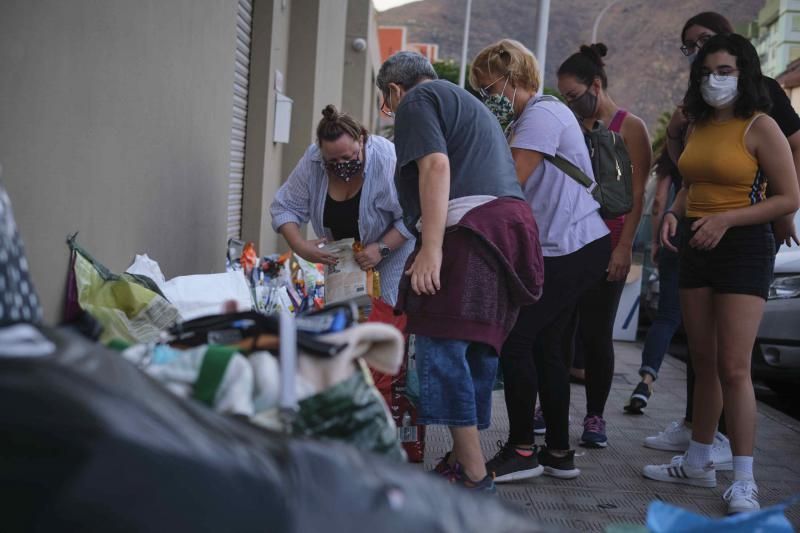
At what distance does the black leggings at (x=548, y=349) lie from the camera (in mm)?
4668

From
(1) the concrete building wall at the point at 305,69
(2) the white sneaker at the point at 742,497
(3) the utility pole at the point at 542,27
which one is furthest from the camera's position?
(3) the utility pole at the point at 542,27

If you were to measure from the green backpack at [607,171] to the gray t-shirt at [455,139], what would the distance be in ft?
2.53

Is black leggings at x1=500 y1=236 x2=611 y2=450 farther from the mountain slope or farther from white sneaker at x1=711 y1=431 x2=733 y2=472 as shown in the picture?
the mountain slope

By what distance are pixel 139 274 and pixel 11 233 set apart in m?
2.88

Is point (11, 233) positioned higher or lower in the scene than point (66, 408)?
higher

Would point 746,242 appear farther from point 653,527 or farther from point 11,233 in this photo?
point 11,233

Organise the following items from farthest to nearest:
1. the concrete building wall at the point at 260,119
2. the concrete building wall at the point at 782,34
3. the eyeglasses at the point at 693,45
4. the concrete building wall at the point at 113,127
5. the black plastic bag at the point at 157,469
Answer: the concrete building wall at the point at 782,34
the concrete building wall at the point at 260,119
the eyeglasses at the point at 693,45
the concrete building wall at the point at 113,127
the black plastic bag at the point at 157,469

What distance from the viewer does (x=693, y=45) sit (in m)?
5.41

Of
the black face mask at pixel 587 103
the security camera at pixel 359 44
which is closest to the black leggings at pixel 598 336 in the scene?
the black face mask at pixel 587 103

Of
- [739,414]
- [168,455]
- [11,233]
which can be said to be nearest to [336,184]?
[739,414]

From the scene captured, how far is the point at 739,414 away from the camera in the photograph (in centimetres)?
445

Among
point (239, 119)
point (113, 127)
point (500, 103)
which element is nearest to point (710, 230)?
point (500, 103)

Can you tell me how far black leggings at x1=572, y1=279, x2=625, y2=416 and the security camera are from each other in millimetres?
13854

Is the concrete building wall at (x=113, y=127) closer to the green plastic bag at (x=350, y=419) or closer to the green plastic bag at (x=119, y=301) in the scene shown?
the green plastic bag at (x=119, y=301)
